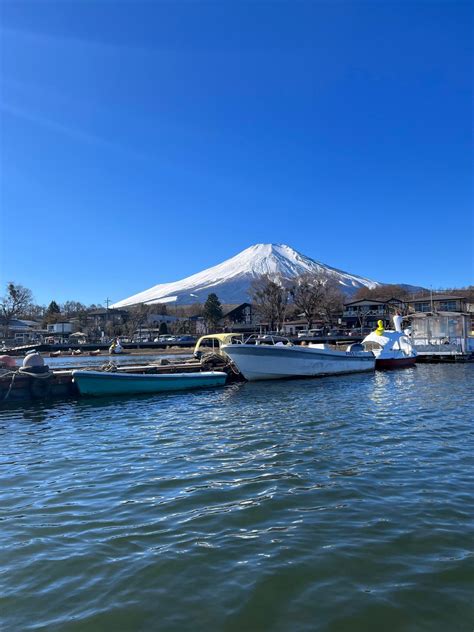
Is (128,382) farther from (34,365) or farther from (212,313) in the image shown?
(212,313)

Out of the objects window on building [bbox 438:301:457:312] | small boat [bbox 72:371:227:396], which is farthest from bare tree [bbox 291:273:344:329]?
small boat [bbox 72:371:227:396]

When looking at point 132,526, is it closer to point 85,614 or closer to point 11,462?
point 85,614

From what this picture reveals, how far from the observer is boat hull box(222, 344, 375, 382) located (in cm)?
2358

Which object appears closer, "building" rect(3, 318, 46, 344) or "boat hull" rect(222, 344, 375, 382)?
"boat hull" rect(222, 344, 375, 382)

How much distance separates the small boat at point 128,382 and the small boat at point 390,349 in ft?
55.4

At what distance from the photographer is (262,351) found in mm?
23641

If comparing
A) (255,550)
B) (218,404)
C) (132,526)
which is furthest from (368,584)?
(218,404)

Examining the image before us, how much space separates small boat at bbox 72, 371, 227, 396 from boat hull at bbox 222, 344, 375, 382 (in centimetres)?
278

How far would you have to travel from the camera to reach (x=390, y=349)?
111 feet

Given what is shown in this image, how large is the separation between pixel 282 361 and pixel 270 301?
71.6 meters

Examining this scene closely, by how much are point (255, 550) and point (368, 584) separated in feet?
4.23

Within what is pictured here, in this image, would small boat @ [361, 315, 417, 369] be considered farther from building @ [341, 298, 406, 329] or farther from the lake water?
building @ [341, 298, 406, 329]

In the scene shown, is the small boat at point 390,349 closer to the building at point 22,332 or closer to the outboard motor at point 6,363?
the outboard motor at point 6,363

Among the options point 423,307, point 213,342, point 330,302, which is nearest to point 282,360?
point 213,342
